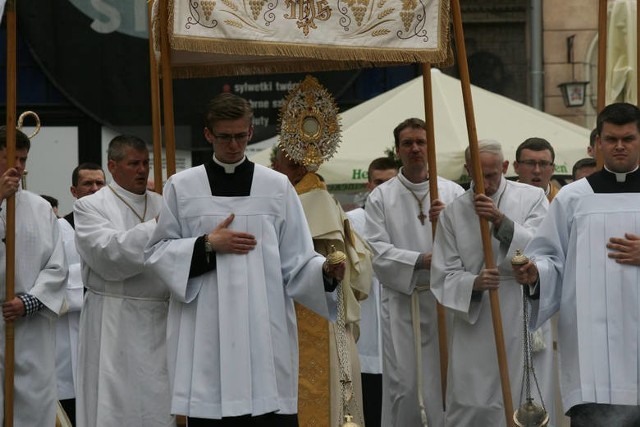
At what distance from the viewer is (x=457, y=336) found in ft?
31.7

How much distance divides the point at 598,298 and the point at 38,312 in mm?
3134

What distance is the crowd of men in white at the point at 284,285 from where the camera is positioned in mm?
7758

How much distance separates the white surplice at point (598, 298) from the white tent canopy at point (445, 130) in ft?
17.0

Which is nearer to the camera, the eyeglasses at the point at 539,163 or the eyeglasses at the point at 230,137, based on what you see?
the eyeglasses at the point at 230,137

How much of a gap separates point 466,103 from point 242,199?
186 cm

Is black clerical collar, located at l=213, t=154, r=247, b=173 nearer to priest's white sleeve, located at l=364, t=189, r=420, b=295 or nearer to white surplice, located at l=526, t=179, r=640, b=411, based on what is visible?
white surplice, located at l=526, t=179, r=640, b=411

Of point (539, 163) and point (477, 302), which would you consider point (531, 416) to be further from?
point (539, 163)

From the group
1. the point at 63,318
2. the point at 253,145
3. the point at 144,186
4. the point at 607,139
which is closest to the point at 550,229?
the point at 607,139

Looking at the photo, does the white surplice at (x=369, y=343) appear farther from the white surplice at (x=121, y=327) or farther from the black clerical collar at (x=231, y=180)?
the black clerical collar at (x=231, y=180)

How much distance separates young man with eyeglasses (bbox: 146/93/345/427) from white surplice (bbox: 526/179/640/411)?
3.85 ft

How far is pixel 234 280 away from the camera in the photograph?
25.4ft

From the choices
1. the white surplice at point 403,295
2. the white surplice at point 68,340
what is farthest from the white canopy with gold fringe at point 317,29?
the white surplice at point 68,340

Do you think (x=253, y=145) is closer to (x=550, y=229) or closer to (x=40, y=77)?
(x=40, y=77)

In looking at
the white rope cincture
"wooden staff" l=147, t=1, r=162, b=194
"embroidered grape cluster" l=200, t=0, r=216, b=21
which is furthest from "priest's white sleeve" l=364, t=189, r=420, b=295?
"embroidered grape cluster" l=200, t=0, r=216, b=21
